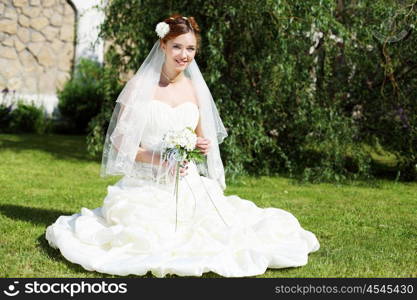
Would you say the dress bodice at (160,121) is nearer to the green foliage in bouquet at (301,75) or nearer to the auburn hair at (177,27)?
the auburn hair at (177,27)

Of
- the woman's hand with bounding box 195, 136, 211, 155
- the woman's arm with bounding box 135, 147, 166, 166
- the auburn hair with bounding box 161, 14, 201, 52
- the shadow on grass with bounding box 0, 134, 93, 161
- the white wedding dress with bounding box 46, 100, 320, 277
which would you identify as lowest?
the shadow on grass with bounding box 0, 134, 93, 161

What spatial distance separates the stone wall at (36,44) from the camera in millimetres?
11805

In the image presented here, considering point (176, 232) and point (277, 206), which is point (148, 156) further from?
point (277, 206)

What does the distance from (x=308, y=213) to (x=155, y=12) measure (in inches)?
130

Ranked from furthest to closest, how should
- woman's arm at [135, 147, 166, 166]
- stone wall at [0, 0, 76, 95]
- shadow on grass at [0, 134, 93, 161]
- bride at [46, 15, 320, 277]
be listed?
1. stone wall at [0, 0, 76, 95]
2. shadow on grass at [0, 134, 93, 161]
3. woman's arm at [135, 147, 166, 166]
4. bride at [46, 15, 320, 277]

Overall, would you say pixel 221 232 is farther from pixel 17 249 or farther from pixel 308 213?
pixel 308 213

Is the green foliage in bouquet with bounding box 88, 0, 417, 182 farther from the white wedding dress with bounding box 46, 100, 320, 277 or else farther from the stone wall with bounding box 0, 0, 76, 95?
the stone wall with bounding box 0, 0, 76, 95

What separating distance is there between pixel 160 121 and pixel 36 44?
792 centimetres

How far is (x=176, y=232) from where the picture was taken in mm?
4555

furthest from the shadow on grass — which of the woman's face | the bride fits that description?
the woman's face

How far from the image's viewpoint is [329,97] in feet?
28.0

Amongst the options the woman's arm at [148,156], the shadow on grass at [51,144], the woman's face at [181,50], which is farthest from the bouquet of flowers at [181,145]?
the shadow on grass at [51,144]

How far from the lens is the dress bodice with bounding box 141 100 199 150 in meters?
4.81

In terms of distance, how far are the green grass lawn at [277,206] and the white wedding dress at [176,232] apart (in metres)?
0.12
